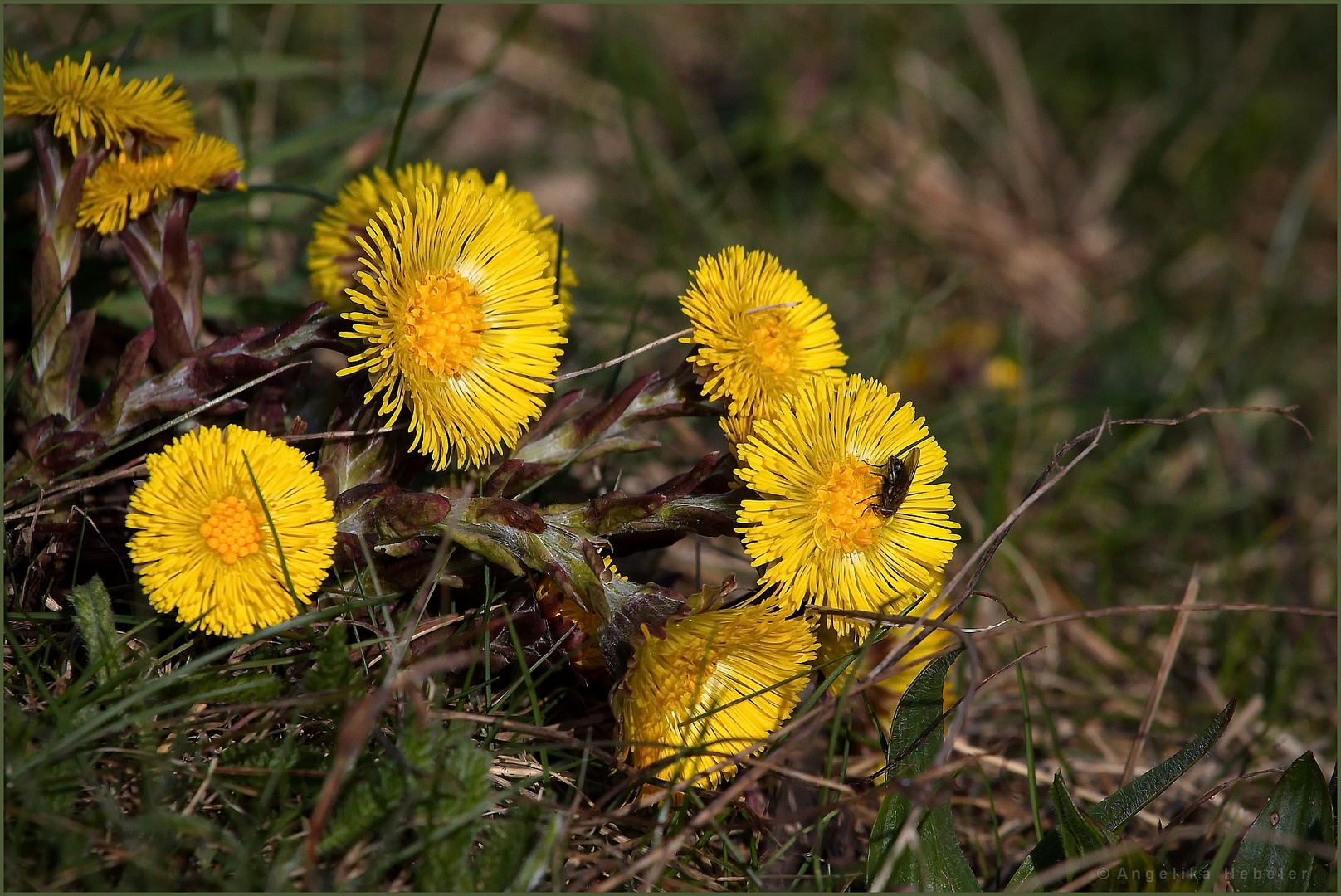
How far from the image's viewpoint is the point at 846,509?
4.27 ft

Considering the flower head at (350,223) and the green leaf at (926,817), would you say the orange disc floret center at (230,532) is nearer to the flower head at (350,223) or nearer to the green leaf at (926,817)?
the flower head at (350,223)

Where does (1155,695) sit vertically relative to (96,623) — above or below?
above

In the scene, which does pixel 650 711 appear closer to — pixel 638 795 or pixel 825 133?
pixel 638 795

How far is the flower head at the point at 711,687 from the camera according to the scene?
1.24 meters

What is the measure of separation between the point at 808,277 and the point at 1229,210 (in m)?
1.88

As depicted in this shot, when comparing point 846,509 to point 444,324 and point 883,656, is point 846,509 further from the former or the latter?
point 444,324

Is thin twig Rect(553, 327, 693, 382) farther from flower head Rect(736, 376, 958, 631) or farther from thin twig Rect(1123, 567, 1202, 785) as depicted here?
thin twig Rect(1123, 567, 1202, 785)

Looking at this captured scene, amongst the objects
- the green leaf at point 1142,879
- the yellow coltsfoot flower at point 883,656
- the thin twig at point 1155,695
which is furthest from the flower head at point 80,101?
the thin twig at point 1155,695

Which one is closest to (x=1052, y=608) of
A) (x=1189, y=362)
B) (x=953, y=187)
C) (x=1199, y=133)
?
(x=1189, y=362)

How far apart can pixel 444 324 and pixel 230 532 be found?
15.0 inches

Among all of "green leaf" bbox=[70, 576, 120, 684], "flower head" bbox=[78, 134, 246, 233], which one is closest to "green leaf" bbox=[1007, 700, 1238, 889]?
"green leaf" bbox=[70, 576, 120, 684]

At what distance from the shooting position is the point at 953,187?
141 inches

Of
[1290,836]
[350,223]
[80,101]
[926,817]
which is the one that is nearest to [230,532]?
[350,223]

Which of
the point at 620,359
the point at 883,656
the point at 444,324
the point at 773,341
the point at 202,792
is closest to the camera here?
the point at 202,792
